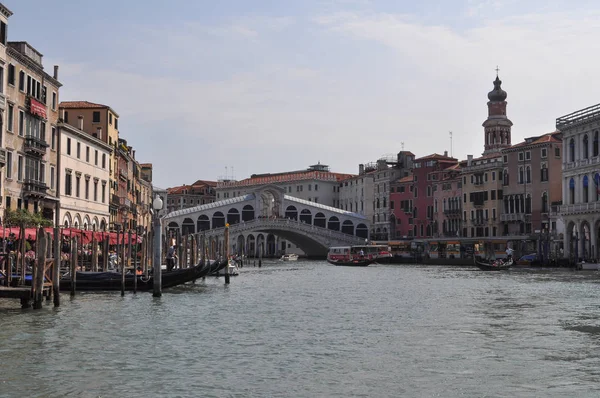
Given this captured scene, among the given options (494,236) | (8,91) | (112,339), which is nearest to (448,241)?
(494,236)

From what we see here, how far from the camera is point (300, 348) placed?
13.9m

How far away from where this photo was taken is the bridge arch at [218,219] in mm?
81250

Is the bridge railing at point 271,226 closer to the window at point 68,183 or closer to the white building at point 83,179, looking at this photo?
Answer: the white building at point 83,179

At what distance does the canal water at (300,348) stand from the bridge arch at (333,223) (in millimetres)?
59556

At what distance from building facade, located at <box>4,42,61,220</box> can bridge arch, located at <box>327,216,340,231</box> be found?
48.7m

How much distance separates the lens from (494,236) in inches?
2574

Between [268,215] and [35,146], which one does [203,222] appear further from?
[35,146]

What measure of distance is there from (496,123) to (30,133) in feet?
170

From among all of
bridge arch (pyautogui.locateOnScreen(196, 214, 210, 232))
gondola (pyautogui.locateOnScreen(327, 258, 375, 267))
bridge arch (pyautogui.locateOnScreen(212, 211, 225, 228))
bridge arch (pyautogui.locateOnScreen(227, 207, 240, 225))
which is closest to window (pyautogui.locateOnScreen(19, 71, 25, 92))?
gondola (pyautogui.locateOnScreen(327, 258, 375, 267))

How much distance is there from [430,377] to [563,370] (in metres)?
1.82

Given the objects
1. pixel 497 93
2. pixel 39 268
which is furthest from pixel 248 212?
pixel 39 268

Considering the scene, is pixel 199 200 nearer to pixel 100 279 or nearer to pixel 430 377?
pixel 100 279

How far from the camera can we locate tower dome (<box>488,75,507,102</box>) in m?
78.6

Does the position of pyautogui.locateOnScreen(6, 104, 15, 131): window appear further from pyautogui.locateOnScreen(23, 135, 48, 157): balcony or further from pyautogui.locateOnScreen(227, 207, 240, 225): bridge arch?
pyautogui.locateOnScreen(227, 207, 240, 225): bridge arch
